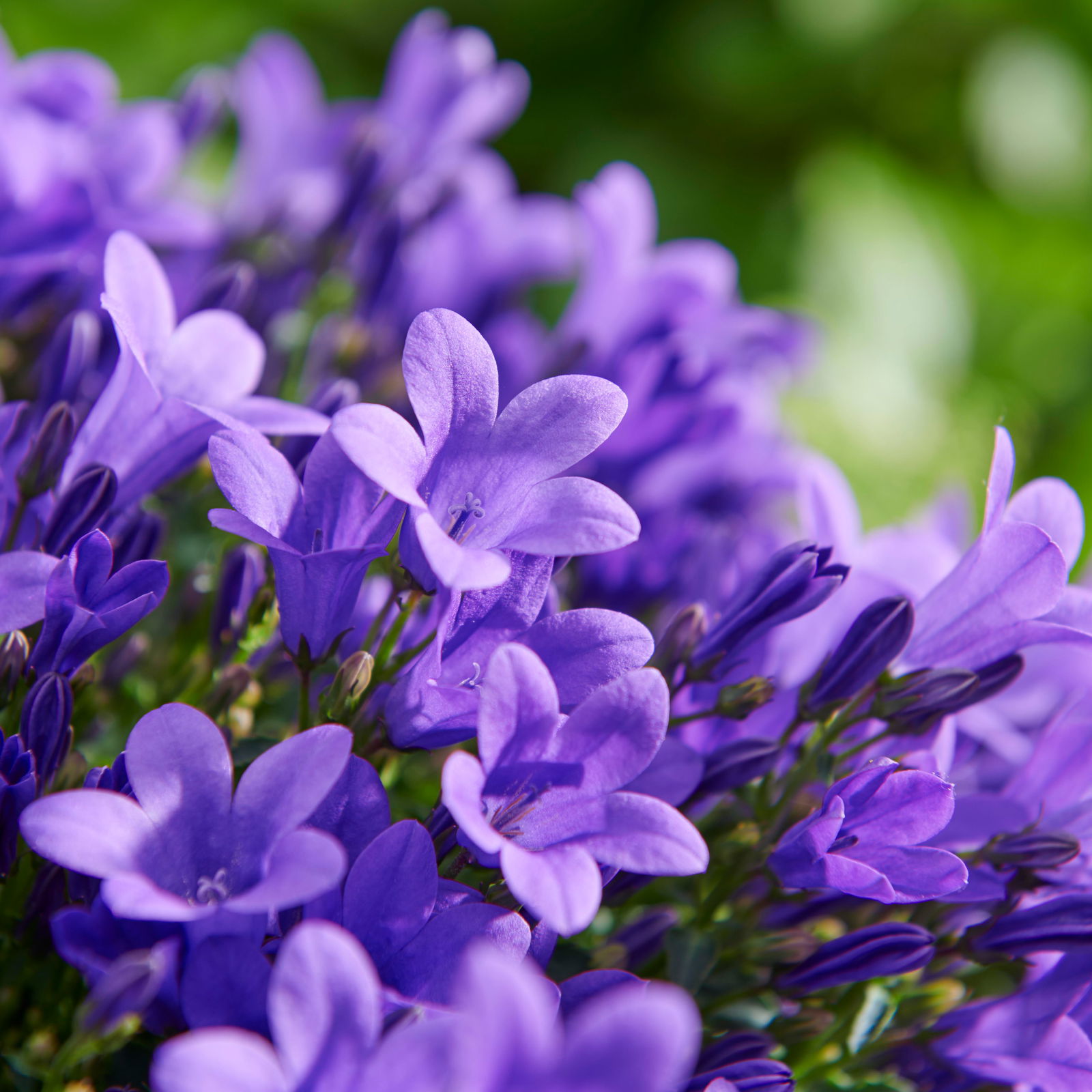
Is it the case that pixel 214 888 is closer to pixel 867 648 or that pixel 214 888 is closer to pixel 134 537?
pixel 134 537

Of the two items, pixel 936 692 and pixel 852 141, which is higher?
pixel 852 141

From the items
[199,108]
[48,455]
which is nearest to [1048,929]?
[48,455]

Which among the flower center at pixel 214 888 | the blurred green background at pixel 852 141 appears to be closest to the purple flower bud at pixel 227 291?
the flower center at pixel 214 888

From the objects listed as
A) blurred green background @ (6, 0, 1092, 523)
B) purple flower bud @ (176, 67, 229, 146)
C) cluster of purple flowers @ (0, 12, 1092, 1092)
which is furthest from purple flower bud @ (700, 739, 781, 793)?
blurred green background @ (6, 0, 1092, 523)

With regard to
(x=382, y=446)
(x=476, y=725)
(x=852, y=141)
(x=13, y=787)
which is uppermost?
(x=852, y=141)

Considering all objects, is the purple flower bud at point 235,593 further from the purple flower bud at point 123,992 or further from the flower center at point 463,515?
the purple flower bud at point 123,992

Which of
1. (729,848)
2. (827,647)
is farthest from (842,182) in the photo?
(729,848)
